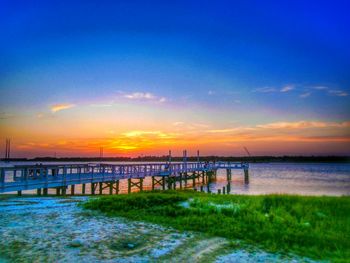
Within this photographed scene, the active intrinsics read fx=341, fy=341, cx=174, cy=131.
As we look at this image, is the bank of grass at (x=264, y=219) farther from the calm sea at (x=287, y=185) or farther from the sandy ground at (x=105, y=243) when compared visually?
the calm sea at (x=287, y=185)

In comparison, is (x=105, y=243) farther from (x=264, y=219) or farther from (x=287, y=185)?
(x=287, y=185)

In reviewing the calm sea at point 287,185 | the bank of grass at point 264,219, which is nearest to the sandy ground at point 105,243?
the bank of grass at point 264,219

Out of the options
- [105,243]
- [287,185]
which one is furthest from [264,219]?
[287,185]

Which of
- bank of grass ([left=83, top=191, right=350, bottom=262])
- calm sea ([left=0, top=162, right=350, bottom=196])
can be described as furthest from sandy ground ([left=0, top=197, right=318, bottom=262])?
calm sea ([left=0, top=162, right=350, bottom=196])

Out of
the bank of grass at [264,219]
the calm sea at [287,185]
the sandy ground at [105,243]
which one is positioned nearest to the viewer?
the sandy ground at [105,243]

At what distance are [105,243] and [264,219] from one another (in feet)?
17.4

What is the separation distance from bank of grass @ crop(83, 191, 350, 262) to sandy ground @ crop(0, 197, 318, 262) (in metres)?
0.77

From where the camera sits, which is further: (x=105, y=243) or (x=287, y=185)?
(x=287, y=185)

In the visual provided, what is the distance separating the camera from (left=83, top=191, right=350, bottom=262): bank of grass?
8.77m

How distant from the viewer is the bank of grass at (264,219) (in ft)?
28.8

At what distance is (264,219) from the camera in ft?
36.7

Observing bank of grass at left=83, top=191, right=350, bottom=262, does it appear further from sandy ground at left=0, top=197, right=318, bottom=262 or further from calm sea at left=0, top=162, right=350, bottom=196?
calm sea at left=0, top=162, right=350, bottom=196

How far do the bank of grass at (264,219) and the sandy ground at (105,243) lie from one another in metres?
0.77

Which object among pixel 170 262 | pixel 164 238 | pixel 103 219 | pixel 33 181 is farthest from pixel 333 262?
pixel 33 181
